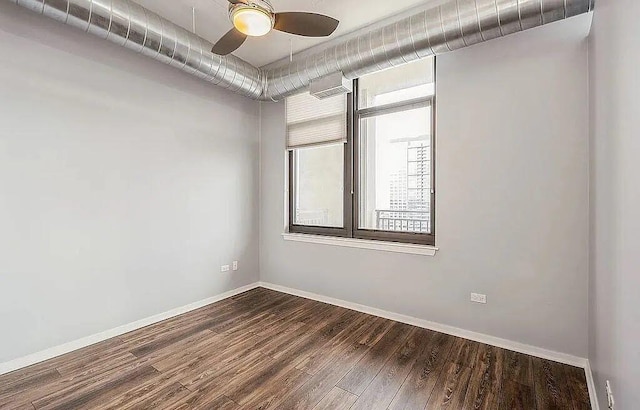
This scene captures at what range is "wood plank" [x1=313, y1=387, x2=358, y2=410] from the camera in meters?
1.89

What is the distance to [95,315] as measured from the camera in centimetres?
A: 274

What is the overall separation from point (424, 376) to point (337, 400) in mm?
726

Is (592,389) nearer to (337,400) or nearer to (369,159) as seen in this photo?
(337,400)

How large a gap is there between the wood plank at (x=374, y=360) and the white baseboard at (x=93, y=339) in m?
2.19

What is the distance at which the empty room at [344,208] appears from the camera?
199 cm

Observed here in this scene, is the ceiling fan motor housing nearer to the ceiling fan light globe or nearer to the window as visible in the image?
the ceiling fan light globe

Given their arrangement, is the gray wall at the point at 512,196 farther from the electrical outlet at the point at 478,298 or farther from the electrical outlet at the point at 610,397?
the electrical outlet at the point at 610,397

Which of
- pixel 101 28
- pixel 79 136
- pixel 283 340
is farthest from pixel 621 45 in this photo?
pixel 79 136

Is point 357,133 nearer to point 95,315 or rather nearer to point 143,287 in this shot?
point 143,287

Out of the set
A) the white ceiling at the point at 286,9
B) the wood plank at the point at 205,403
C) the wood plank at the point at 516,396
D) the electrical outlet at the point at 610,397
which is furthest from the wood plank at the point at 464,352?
the white ceiling at the point at 286,9

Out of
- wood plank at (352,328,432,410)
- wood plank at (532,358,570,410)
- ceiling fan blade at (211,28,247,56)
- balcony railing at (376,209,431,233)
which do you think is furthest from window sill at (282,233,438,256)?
ceiling fan blade at (211,28,247,56)

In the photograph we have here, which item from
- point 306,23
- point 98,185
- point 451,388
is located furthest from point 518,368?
point 98,185

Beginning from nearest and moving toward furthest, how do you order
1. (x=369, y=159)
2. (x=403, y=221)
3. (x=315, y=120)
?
1. (x=403, y=221)
2. (x=369, y=159)
3. (x=315, y=120)

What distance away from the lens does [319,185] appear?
4.14 metres
